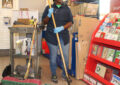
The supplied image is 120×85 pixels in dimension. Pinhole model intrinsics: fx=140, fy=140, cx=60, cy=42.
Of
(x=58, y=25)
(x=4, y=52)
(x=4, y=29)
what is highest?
(x=58, y=25)

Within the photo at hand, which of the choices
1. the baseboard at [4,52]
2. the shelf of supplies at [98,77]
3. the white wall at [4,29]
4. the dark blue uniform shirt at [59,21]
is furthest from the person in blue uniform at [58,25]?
the baseboard at [4,52]

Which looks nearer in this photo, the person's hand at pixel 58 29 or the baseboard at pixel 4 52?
the person's hand at pixel 58 29

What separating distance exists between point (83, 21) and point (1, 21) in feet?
10.3

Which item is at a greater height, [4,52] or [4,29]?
[4,29]

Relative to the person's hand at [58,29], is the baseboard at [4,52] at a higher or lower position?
lower

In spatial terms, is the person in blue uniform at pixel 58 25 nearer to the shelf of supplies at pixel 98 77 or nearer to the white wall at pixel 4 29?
the shelf of supplies at pixel 98 77

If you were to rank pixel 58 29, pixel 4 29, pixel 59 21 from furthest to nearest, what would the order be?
pixel 4 29 → pixel 59 21 → pixel 58 29

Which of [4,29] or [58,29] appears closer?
[58,29]

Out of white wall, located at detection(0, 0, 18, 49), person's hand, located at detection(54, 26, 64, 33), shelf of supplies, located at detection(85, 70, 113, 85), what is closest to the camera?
shelf of supplies, located at detection(85, 70, 113, 85)

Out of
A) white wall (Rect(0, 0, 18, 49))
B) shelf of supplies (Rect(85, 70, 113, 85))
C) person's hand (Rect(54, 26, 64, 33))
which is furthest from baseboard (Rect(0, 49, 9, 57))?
shelf of supplies (Rect(85, 70, 113, 85))

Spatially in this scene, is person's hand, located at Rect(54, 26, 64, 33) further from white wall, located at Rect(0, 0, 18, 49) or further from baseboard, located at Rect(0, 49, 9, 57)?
baseboard, located at Rect(0, 49, 9, 57)

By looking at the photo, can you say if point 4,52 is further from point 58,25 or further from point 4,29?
point 58,25

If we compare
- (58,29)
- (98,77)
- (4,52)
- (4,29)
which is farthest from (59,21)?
(4,52)

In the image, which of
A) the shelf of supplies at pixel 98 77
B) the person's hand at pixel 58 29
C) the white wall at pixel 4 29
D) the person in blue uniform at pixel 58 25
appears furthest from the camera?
the white wall at pixel 4 29
